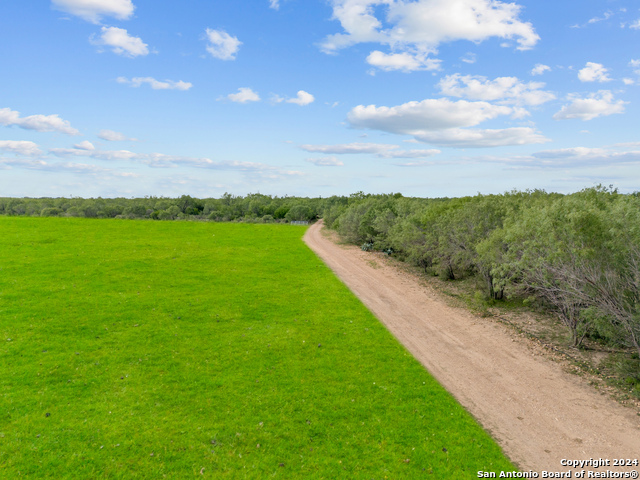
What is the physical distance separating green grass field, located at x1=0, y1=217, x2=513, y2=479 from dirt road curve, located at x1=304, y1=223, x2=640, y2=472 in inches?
37.1

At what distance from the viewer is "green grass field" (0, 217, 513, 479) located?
394 inches

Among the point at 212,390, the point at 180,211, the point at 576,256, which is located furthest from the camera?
the point at 180,211

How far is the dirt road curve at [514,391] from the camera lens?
1083 cm

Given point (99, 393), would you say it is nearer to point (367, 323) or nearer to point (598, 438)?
point (367, 323)

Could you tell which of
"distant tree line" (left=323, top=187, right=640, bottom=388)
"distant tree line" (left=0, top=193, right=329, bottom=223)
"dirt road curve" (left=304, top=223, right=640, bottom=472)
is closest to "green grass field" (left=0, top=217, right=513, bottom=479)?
"dirt road curve" (left=304, top=223, right=640, bottom=472)

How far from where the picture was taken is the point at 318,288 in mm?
27609

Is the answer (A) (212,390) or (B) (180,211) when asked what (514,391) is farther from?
(B) (180,211)

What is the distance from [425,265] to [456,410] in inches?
963

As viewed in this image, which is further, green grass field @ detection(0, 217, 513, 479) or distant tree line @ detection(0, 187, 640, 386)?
distant tree line @ detection(0, 187, 640, 386)

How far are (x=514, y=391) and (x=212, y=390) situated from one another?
11.7m

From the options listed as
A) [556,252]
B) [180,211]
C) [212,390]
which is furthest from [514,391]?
[180,211]

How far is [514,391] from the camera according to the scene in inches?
543

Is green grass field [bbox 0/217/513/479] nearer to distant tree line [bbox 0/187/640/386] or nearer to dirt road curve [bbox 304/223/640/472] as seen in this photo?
dirt road curve [bbox 304/223/640/472]

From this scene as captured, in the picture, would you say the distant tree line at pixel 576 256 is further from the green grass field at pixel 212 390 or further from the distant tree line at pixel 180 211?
the distant tree line at pixel 180 211
